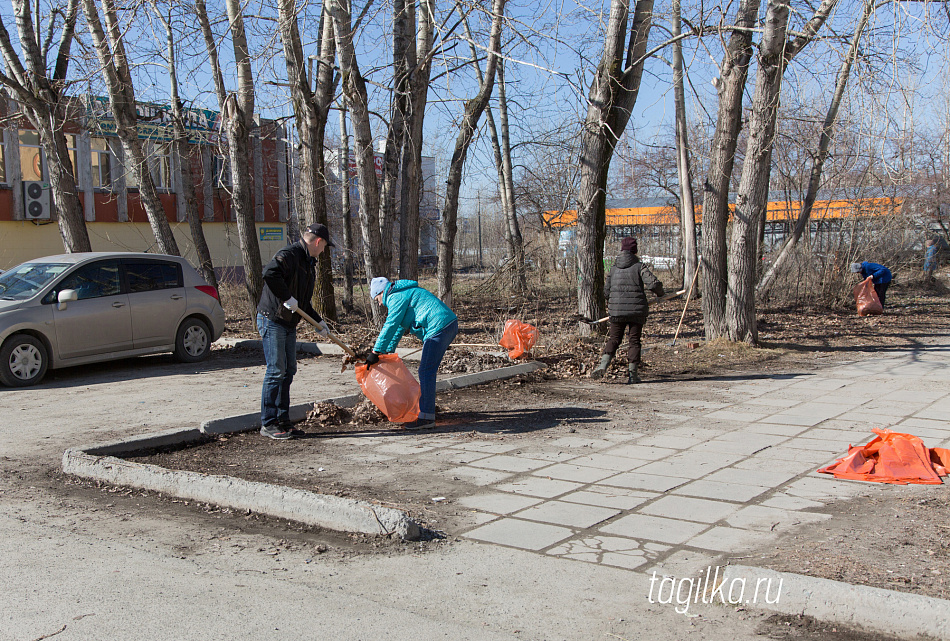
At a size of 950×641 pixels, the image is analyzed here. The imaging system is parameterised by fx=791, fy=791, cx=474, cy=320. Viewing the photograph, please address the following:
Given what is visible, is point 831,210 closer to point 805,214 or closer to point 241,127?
point 805,214

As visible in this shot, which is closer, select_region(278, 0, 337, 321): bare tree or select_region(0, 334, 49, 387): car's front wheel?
select_region(0, 334, 49, 387): car's front wheel

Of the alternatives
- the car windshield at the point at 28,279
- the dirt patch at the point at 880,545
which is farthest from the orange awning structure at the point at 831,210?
the dirt patch at the point at 880,545

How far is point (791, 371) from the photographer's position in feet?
36.4

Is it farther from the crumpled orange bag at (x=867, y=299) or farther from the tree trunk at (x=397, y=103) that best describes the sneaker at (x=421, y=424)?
the crumpled orange bag at (x=867, y=299)

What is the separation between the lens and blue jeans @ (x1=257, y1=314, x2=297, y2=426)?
7.07m

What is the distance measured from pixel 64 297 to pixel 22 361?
959 millimetres

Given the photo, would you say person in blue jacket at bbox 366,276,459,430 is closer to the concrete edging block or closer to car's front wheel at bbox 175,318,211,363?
the concrete edging block

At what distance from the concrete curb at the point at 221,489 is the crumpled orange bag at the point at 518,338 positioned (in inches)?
187

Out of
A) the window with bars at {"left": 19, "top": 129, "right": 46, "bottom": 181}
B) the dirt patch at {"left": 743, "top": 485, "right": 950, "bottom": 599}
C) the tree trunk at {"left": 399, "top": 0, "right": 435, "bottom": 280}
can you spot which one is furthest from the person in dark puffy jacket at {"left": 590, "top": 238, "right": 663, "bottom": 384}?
the window with bars at {"left": 19, "top": 129, "right": 46, "bottom": 181}

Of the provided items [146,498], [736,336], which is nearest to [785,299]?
[736,336]

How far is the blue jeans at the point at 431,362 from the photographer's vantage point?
733cm

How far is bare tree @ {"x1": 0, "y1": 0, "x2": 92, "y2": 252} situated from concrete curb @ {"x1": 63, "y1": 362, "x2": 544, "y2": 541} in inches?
411

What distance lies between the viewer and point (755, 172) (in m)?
12.9

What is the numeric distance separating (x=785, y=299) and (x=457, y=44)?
12.0 metres
